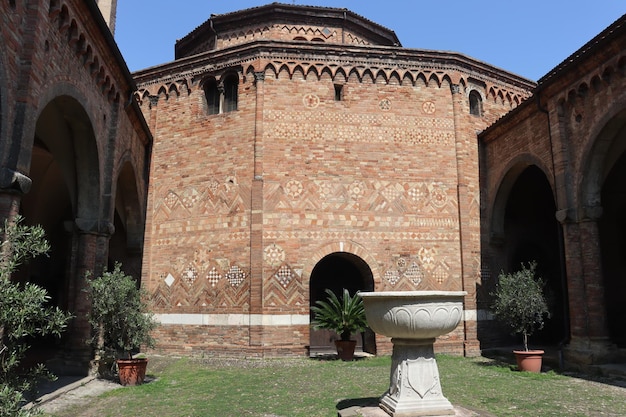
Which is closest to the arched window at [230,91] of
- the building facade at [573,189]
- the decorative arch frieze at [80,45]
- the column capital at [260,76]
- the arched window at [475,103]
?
the column capital at [260,76]

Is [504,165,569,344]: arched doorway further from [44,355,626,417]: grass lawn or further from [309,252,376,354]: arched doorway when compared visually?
[309,252,376,354]: arched doorway

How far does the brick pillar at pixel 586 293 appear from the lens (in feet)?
34.0

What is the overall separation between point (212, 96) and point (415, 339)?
11.6 meters

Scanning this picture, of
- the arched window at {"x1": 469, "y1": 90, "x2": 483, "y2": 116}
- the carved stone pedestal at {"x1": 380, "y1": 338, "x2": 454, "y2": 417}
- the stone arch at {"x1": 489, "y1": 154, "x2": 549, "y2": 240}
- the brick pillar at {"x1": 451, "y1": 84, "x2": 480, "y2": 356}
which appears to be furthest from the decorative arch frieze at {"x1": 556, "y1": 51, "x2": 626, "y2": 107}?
the carved stone pedestal at {"x1": 380, "y1": 338, "x2": 454, "y2": 417}

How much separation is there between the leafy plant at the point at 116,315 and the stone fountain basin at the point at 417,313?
19.7 feet

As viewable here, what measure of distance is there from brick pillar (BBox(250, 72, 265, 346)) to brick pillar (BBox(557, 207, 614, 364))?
24.6 feet

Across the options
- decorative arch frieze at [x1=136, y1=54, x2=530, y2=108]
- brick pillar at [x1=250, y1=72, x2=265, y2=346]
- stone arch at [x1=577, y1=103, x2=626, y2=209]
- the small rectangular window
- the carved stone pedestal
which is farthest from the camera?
the small rectangular window

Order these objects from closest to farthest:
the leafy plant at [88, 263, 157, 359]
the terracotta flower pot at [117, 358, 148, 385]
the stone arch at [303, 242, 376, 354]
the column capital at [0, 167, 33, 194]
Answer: the column capital at [0, 167, 33, 194] < the terracotta flower pot at [117, 358, 148, 385] < the leafy plant at [88, 263, 157, 359] < the stone arch at [303, 242, 376, 354]

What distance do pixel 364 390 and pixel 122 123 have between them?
28.1 ft

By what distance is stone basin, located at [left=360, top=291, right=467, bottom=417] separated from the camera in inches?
226

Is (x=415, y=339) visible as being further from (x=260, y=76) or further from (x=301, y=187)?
(x=260, y=76)

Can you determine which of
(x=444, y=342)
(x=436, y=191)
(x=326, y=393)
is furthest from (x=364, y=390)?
(x=436, y=191)

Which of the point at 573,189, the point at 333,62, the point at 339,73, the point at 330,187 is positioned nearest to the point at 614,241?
the point at 573,189

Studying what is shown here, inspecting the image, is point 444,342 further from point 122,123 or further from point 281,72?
Answer: point 122,123
